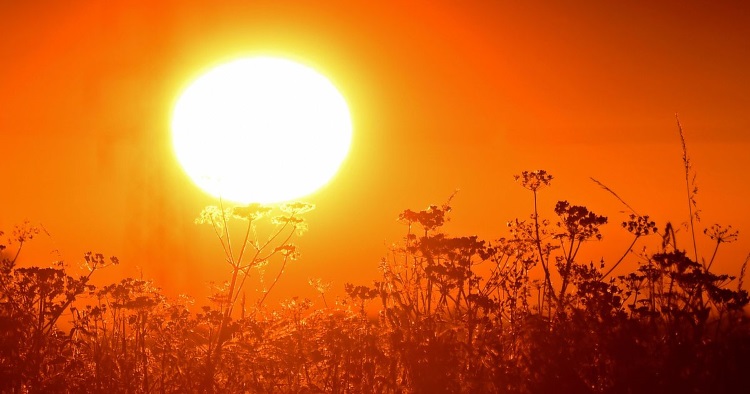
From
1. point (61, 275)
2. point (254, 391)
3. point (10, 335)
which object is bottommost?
point (254, 391)

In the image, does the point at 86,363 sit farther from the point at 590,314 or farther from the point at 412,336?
the point at 590,314

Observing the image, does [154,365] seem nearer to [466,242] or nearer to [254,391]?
[254,391]

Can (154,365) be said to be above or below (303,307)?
below

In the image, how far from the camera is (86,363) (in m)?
8.55

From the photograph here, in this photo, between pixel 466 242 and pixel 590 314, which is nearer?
pixel 590 314

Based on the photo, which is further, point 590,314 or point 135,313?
point 135,313

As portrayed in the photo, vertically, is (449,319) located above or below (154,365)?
above

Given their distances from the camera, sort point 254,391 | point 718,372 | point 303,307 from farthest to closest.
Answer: point 303,307 → point 254,391 → point 718,372

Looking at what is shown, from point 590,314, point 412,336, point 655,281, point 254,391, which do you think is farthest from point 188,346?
point 655,281

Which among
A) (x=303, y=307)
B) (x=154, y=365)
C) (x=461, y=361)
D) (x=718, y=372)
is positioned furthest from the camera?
(x=303, y=307)

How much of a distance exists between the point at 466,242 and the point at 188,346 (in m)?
3.60

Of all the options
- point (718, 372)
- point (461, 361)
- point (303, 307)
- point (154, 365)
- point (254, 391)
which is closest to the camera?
point (718, 372)

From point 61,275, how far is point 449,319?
17.1 feet

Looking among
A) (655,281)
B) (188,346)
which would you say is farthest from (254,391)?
(655,281)
